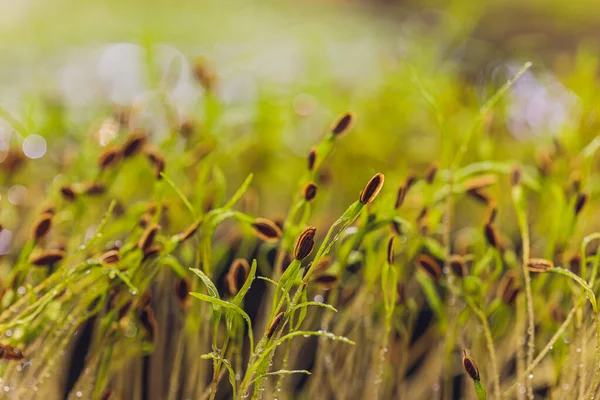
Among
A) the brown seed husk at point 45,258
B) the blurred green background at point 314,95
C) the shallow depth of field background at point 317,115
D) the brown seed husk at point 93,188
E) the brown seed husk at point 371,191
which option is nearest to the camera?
the brown seed husk at point 371,191

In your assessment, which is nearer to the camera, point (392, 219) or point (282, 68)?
point (392, 219)

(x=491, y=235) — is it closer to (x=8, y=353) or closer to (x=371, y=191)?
(x=371, y=191)

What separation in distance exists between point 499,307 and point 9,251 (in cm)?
72

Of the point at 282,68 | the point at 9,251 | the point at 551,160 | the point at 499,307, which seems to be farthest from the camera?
the point at 282,68

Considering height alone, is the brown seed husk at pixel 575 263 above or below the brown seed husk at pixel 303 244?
above

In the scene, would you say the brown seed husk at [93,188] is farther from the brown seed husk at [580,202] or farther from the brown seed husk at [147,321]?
the brown seed husk at [580,202]

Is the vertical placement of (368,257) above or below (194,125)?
below

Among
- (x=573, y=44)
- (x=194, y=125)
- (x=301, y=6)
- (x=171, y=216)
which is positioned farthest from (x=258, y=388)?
(x=301, y=6)

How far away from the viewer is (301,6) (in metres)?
4.10

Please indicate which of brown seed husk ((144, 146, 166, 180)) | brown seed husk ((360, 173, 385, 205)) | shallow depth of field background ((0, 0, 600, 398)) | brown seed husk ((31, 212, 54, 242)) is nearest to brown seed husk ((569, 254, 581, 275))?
shallow depth of field background ((0, 0, 600, 398))

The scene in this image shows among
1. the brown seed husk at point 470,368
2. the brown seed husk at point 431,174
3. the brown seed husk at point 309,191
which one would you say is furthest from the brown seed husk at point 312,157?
the brown seed husk at point 470,368

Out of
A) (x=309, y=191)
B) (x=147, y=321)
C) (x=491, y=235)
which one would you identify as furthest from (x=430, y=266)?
(x=147, y=321)

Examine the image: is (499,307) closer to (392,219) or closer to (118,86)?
(392,219)

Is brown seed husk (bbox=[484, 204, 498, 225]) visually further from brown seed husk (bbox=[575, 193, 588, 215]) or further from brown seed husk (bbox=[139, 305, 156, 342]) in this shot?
brown seed husk (bbox=[139, 305, 156, 342])
